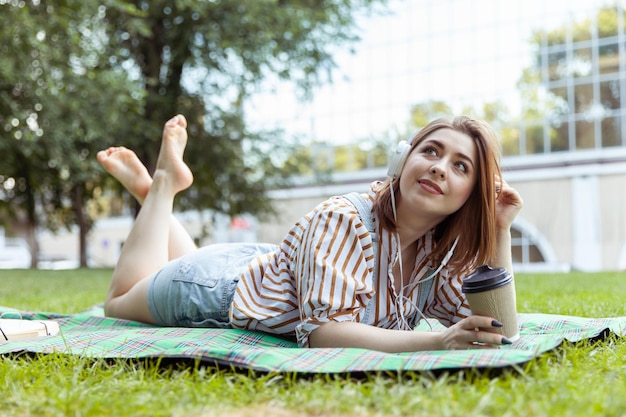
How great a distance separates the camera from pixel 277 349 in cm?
245

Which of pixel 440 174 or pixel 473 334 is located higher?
pixel 440 174

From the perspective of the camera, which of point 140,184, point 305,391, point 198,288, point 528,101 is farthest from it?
point 528,101

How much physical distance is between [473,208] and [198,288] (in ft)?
4.46

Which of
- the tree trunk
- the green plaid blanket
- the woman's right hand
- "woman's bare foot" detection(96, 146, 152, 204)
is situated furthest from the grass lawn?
the tree trunk

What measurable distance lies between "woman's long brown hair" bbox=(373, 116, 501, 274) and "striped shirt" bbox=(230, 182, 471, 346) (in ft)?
0.23

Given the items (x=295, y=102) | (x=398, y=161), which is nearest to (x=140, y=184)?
(x=398, y=161)

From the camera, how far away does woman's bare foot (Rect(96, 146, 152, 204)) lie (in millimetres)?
4266

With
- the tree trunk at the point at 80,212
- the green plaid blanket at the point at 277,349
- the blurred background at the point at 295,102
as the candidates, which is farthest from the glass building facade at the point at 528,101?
the green plaid blanket at the point at 277,349

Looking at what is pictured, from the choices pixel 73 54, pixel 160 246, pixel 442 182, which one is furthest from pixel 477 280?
pixel 73 54

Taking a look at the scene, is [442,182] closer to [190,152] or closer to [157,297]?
[157,297]

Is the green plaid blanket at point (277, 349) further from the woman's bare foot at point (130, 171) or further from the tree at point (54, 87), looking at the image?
the tree at point (54, 87)

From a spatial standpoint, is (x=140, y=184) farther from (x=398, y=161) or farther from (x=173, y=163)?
(x=398, y=161)

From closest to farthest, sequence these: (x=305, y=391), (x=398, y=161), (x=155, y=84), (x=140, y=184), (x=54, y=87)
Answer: (x=305, y=391) → (x=398, y=161) → (x=140, y=184) → (x=54, y=87) → (x=155, y=84)

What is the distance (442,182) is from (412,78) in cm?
2463
